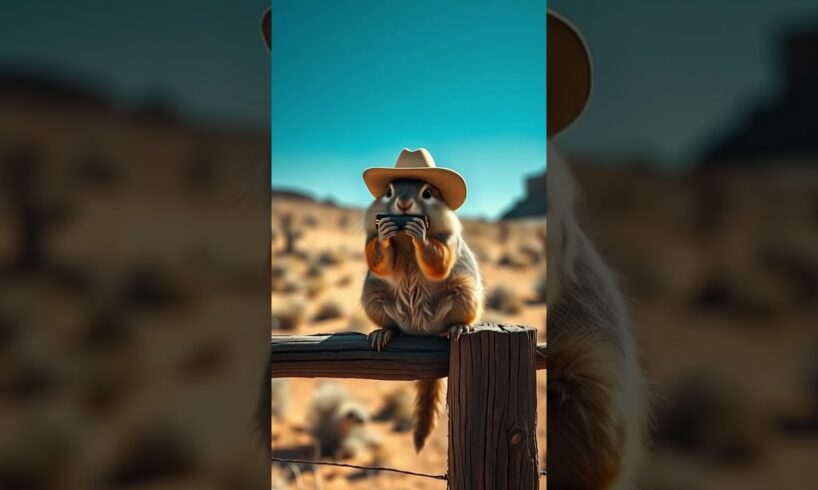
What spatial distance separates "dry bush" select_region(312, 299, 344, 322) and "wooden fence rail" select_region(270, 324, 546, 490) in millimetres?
7447

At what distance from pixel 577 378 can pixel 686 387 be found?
311 millimetres

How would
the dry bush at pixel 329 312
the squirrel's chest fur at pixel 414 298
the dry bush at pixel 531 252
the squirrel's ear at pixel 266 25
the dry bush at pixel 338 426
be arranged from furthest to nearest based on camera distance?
1. the dry bush at pixel 531 252
2. the dry bush at pixel 329 312
3. the dry bush at pixel 338 426
4. the squirrel's chest fur at pixel 414 298
5. the squirrel's ear at pixel 266 25

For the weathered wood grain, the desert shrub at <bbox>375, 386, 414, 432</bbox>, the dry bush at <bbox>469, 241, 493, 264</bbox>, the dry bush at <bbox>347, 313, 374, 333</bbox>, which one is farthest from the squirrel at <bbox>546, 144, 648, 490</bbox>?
the dry bush at <bbox>469, 241, 493, 264</bbox>

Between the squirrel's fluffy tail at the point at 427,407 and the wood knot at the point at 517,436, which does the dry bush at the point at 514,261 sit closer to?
the squirrel's fluffy tail at the point at 427,407

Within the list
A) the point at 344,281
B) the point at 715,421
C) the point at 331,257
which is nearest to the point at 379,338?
the point at 715,421

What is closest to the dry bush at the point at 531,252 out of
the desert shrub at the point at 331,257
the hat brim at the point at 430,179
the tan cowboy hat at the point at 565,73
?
the desert shrub at the point at 331,257

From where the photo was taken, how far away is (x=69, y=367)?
1.06m

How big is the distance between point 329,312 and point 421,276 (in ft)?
22.9

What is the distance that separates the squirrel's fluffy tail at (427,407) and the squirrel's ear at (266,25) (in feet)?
5.28

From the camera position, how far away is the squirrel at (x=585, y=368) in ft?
4.14

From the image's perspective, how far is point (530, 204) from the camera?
1492 cm

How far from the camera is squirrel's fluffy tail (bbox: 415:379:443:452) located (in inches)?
94.0

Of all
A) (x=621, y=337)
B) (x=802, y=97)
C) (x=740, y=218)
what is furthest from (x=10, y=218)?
(x=802, y=97)

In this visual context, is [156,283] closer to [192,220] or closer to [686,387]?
[192,220]
